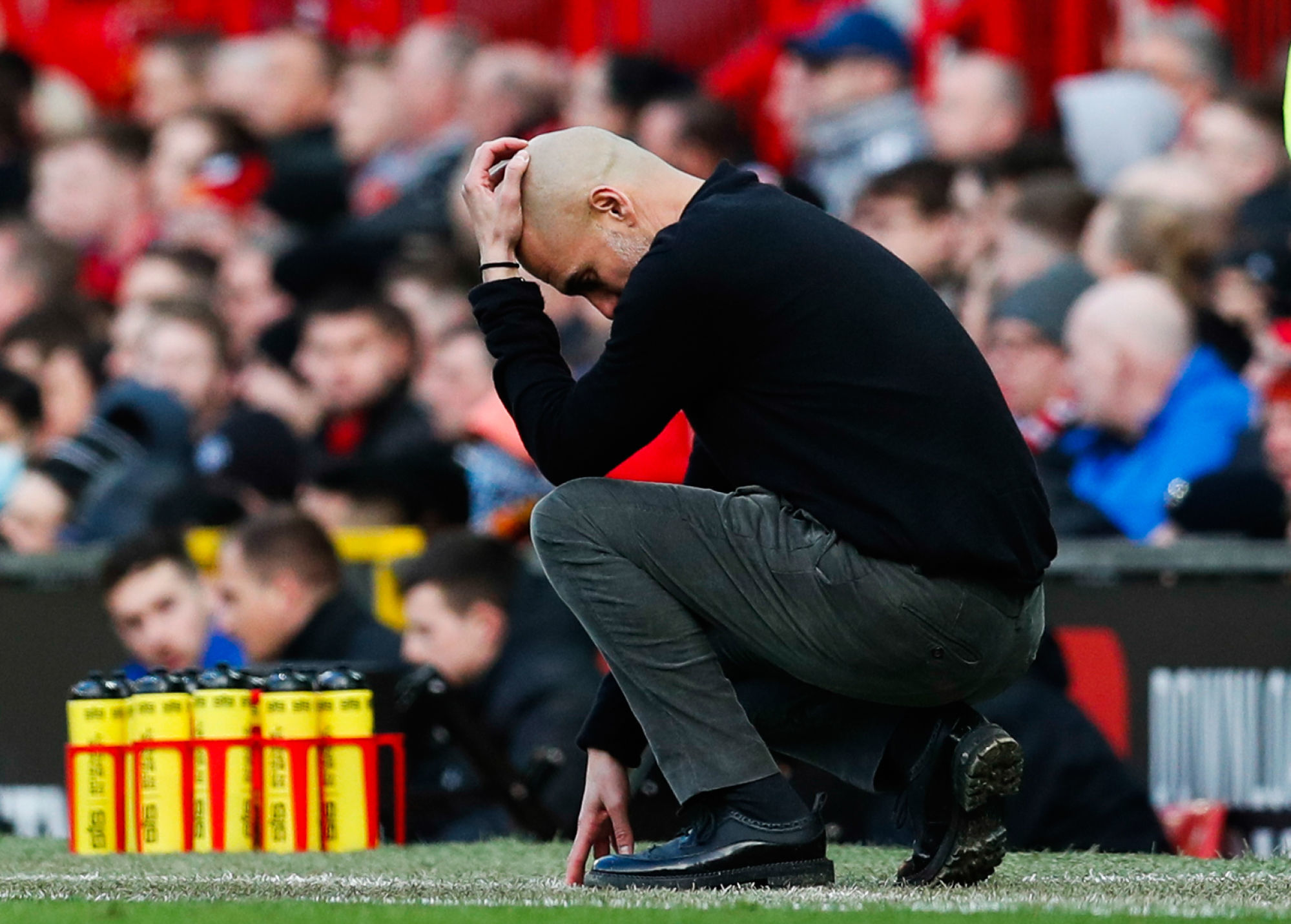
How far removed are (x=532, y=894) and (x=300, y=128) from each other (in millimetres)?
10312

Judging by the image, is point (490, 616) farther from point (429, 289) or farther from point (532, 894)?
point (429, 289)

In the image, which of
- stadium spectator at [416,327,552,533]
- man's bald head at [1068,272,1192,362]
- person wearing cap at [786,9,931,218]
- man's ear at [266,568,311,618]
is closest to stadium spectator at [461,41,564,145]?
person wearing cap at [786,9,931,218]

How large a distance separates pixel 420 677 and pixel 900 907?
8.63ft

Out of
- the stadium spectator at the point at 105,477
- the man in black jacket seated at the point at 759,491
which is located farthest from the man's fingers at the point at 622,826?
the stadium spectator at the point at 105,477

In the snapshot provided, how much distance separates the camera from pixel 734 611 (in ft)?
14.5

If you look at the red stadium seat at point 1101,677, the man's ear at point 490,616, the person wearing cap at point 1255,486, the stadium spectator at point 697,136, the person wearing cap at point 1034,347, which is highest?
the stadium spectator at point 697,136

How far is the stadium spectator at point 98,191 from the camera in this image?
13906 millimetres

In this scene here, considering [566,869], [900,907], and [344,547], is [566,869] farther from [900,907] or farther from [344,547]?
[344,547]

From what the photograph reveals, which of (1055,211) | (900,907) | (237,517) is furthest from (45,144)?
(900,907)

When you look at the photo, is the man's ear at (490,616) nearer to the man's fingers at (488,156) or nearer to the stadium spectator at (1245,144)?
the man's fingers at (488,156)

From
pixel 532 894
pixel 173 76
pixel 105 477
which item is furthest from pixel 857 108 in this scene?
pixel 532 894

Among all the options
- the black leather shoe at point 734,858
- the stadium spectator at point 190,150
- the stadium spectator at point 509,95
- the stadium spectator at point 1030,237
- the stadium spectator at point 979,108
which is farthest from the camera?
the stadium spectator at point 190,150

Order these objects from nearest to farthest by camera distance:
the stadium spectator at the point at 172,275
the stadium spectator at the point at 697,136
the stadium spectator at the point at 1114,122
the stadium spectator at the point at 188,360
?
1. the stadium spectator at the point at 697,136
2. the stadium spectator at the point at 1114,122
3. the stadium spectator at the point at 188,360
4. the stadium spectator at the point at 172,275

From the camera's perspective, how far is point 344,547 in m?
8.48
